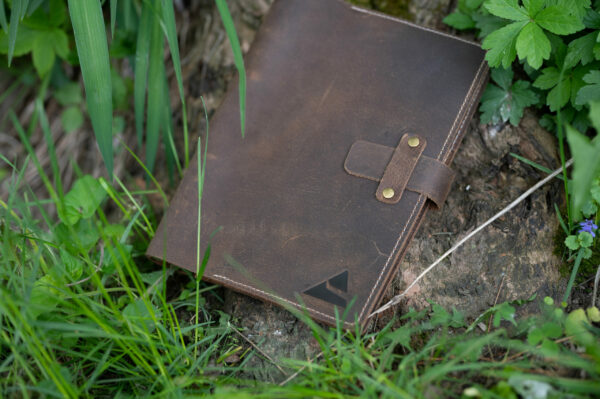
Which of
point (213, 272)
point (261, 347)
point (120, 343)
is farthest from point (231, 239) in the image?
point (120, 343)

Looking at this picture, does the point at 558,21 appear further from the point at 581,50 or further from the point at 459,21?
the point at 459,21

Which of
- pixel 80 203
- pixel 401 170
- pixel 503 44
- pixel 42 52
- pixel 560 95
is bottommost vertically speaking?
pixel 80 203

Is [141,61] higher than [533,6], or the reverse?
[533,6]

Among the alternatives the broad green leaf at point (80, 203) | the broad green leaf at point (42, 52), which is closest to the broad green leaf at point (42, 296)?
the broad green leaf at point (80, 203)

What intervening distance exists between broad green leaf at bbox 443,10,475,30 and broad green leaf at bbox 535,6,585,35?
433mm

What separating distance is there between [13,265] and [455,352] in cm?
161

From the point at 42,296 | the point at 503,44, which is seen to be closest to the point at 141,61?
the point at 42,296

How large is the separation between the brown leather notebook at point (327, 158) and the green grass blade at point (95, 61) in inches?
15.6

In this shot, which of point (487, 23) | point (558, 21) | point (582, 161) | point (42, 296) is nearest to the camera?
point (582, 161)

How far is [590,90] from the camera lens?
1.84 meters

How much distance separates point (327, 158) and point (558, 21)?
0.96m

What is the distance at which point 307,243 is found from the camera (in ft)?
6.20

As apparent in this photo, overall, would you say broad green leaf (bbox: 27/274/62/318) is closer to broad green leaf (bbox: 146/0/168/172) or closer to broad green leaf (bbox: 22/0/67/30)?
broad green leaf (bbox: 146/0/168/172)

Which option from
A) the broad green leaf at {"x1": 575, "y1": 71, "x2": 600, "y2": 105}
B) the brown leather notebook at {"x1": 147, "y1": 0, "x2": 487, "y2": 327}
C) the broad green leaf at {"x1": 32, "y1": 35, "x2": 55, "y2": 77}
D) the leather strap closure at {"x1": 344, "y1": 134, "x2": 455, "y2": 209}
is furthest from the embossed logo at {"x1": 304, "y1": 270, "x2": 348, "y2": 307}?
the broad green leaf at {"x1": 32, "y1": 35, "x2": 55, "y2": 77}
